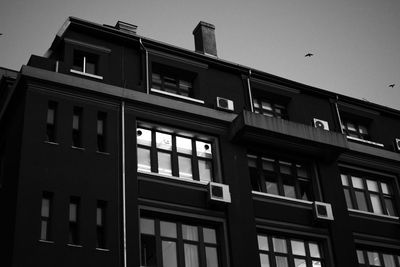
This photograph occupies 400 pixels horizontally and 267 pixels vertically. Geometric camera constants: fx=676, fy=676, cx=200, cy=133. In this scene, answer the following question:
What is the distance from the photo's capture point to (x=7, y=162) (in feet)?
87.5

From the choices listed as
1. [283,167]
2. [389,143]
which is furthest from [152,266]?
[389,143]

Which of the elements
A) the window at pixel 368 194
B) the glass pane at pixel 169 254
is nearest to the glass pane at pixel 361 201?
the window at pixel 368 194

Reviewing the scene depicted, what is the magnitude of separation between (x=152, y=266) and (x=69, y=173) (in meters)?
4.58

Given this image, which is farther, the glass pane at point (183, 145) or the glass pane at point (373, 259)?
the glass pane at point (373, 259)

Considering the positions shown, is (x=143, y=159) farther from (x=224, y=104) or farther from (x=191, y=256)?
(x=224, y=104)

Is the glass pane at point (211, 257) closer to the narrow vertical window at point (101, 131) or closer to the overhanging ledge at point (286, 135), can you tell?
the overhanging ledge at point (286, 135)

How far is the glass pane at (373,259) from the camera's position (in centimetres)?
3062

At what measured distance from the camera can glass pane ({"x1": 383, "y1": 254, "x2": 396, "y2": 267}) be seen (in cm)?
3100

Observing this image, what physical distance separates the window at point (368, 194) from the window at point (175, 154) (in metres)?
7.53

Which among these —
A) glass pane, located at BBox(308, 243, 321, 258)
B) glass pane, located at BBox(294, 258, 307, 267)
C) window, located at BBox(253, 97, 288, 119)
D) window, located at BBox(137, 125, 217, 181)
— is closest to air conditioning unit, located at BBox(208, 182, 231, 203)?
window, located at BBox(137, 125, 217, 181)

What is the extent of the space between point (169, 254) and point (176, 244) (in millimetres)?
525

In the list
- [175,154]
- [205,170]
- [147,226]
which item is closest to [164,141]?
[175,154]

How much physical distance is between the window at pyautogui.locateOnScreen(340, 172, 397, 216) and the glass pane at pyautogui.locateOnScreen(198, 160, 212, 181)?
7.40 meters

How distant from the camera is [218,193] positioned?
27.4 m
